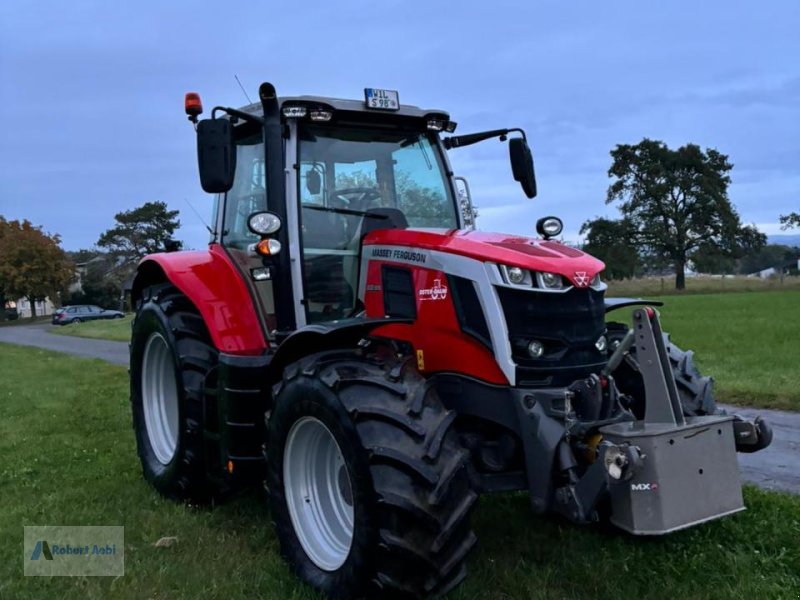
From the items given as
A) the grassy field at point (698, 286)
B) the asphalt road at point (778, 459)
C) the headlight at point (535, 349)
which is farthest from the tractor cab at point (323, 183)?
the grassy field at point (698, 286)

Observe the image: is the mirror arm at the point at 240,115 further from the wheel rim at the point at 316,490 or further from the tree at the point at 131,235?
the tree at the point at 131,235

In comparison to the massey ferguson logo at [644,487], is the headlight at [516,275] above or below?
above

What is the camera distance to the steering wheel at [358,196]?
15.5 ft

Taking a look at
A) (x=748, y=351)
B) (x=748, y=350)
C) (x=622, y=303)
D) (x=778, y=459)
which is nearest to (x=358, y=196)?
(x=622, y=303)

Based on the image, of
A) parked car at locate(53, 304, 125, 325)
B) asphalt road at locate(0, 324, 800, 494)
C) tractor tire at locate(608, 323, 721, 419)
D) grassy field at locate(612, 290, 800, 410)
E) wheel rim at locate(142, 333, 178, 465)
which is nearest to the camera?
tractor tire at locate(608, 323, 721, 419)

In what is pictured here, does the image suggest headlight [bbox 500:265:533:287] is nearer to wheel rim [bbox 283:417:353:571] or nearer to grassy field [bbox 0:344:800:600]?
wheel rim [bbox 283:417:353:571]

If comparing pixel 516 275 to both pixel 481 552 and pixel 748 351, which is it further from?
pixel 748 351

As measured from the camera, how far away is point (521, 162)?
505 centimetres

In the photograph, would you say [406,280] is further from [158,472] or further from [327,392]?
[158,472]

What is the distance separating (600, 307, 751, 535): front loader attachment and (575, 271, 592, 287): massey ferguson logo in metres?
0.35

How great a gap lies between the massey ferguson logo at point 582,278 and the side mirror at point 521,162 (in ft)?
4.64

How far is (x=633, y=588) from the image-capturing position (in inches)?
145

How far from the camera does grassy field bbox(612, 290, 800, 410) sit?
8.42 meters

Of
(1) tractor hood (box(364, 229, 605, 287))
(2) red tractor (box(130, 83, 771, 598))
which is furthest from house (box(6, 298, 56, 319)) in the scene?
(1) tractor hood (box(364, 229, 605, 287))
